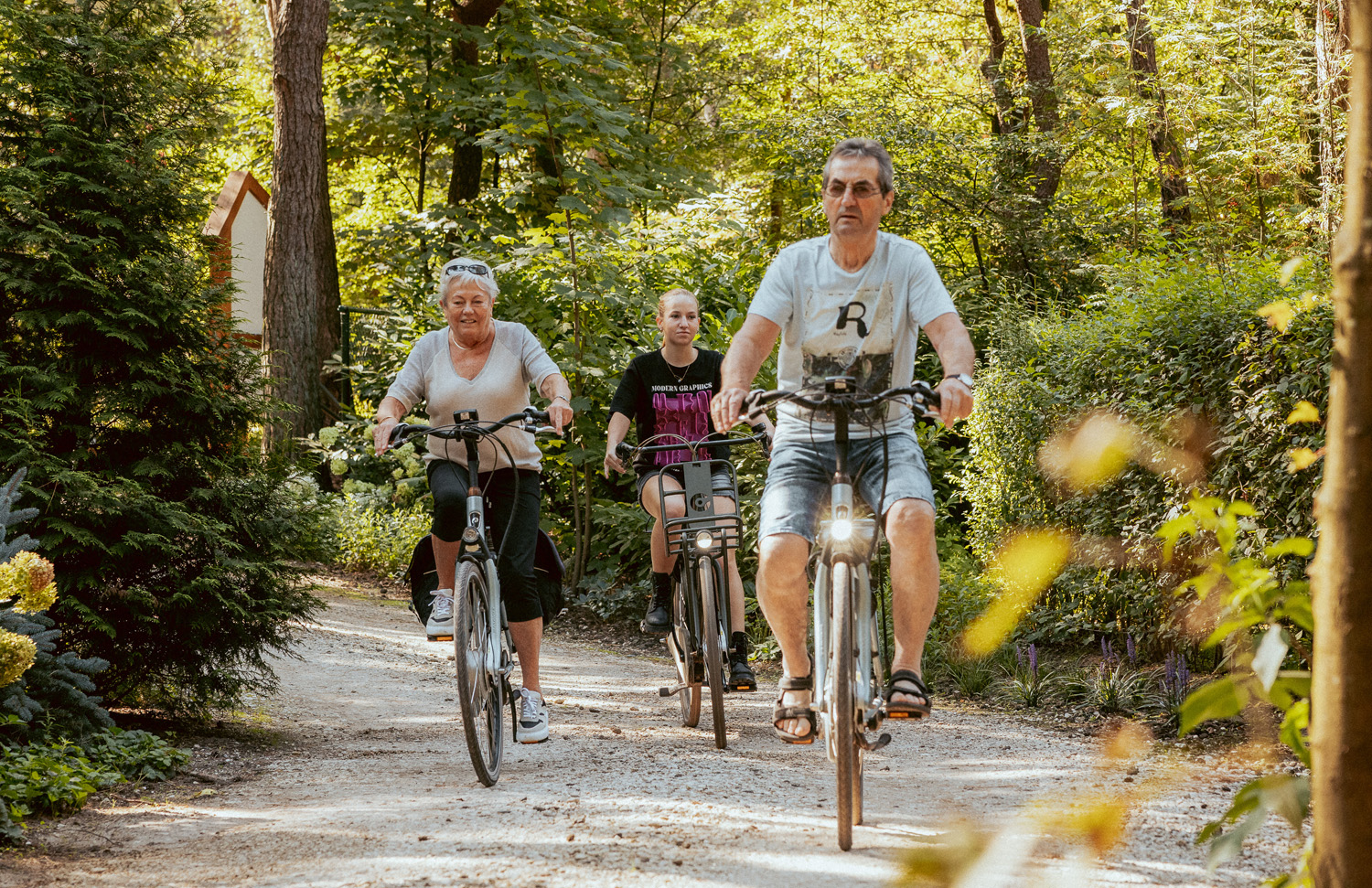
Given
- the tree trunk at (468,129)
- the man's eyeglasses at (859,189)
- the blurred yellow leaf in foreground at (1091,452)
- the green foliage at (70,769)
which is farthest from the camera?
the tree trunk at (468,129)

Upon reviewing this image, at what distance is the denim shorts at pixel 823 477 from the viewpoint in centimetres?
399

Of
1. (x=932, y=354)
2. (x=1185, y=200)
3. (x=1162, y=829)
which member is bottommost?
(x=1162, y=829)

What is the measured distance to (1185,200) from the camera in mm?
10828

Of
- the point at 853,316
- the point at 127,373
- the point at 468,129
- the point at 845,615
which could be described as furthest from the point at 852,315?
the point at 468,129

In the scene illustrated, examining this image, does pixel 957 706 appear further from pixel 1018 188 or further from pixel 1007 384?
pixel 1018 188

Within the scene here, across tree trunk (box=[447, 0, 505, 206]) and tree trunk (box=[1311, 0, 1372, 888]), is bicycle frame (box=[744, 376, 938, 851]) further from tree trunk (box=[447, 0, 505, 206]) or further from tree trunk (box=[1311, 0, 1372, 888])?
tree trunk (box=[447, 0, 505, 206])

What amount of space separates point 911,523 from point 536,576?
7.92 ft

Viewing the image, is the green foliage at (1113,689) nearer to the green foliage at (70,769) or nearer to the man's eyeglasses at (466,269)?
the man's eyeglasses at (466,269)

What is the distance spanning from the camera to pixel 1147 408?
653 cm

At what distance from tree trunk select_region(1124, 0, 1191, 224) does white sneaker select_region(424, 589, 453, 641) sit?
8.06 m

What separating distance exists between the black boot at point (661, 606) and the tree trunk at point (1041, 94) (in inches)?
318

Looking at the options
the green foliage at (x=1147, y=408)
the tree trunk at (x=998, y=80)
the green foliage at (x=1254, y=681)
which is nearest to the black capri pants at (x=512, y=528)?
the green foliage at (x=1147, y=408)

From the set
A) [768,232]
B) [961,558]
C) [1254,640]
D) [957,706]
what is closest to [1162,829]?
[1254,640]

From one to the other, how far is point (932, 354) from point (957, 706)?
548 cm
